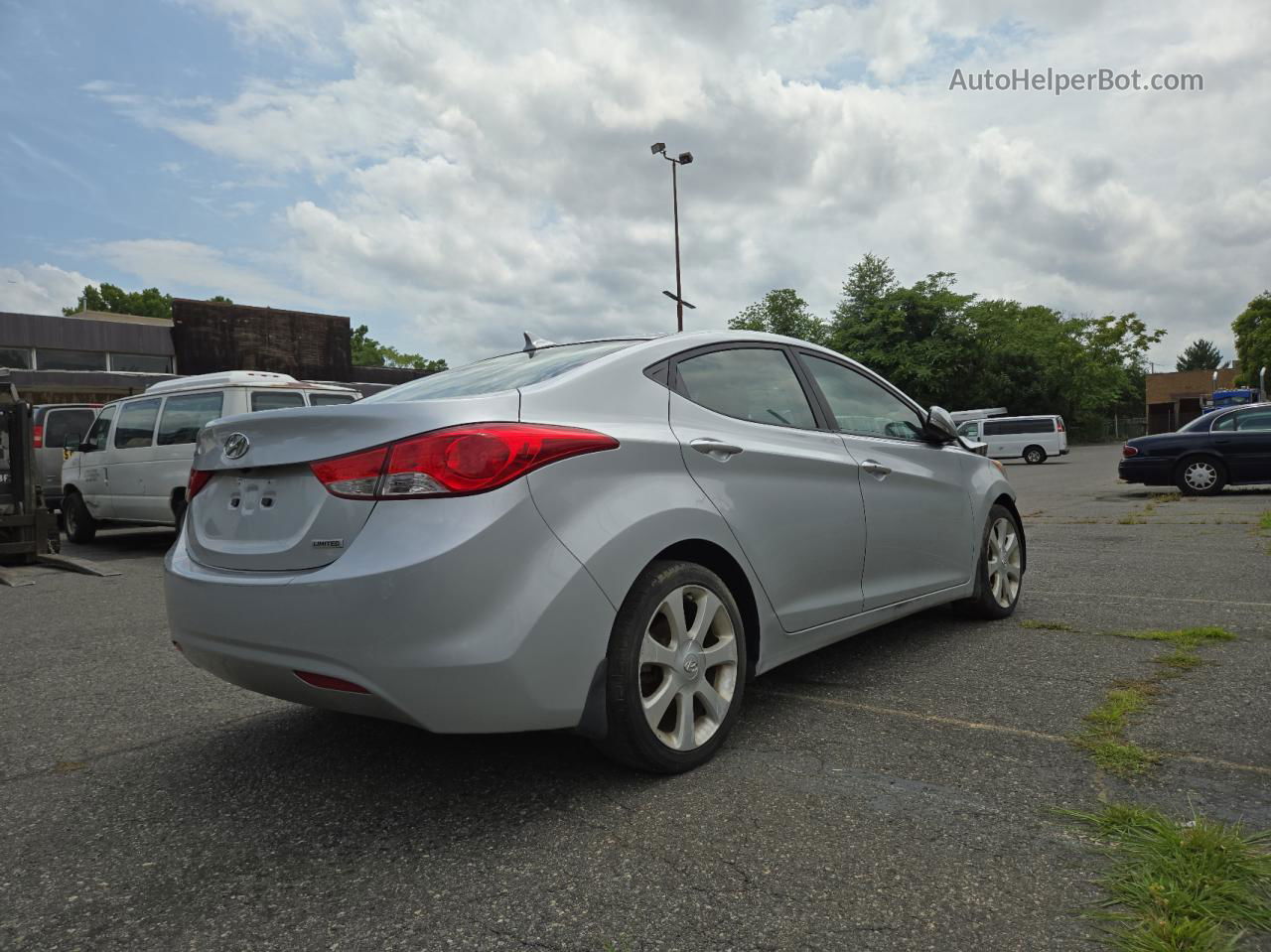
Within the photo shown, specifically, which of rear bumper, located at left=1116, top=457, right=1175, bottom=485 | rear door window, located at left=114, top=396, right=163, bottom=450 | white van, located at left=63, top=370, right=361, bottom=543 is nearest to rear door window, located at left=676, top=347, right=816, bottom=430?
white van, located at left=63, top=370, right=361, bottom=543

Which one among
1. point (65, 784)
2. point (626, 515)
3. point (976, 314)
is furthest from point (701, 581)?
point (976, 314)

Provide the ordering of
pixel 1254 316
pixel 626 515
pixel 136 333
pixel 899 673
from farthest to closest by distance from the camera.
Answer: pixel 1254 316 → pixel 136 333 → pixel 899 673 → pixel 626 515

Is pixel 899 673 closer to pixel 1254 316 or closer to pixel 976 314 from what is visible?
pixel 976 314

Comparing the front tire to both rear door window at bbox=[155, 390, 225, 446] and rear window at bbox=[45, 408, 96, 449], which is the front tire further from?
rear window at bbox=[45, 408, 96, 449]

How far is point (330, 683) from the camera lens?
2.60 meters

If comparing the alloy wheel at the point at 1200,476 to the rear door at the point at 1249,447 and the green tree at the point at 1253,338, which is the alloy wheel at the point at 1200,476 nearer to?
the rear door at the point at 1249,447

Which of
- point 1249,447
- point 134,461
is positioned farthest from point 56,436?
point 1249,447

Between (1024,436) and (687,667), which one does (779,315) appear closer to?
(1024,436)

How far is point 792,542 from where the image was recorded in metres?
3.53

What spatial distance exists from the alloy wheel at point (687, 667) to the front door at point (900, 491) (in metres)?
1.07

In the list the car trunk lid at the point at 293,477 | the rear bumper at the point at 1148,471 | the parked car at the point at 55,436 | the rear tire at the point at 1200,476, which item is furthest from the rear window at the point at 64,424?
the rear tire at the point at 1200,476

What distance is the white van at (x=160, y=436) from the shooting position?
383 inches

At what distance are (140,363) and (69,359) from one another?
295cm

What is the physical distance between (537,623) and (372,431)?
0.73 metres
